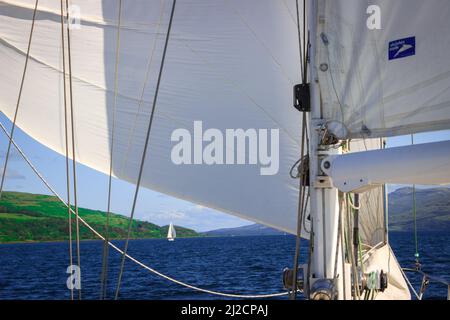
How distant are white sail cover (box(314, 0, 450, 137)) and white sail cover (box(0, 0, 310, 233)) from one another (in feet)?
5.41

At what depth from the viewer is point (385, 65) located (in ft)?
11.1

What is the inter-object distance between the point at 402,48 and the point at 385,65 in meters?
0.13

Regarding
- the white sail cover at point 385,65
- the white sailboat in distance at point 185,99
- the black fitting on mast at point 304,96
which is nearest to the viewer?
the white sail cover at point 385,65

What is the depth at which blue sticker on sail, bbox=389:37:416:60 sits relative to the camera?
328cm

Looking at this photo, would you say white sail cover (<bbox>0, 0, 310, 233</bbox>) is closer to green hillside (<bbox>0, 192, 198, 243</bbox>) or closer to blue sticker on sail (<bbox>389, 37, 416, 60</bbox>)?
blue sticker on sail (<bbox>389, 37, 416, 60</bbox>)

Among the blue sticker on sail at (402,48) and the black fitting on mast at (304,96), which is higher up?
the blue sticker on sail at (402,48)

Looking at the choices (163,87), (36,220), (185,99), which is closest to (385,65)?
(185,99)

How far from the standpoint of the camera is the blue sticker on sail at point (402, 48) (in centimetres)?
328

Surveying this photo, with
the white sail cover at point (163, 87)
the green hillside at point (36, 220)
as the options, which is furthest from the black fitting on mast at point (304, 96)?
the green hillside at point (36, 220)

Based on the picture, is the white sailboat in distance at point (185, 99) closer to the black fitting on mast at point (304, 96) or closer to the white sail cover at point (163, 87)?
the white sail cover at point (163, 87)

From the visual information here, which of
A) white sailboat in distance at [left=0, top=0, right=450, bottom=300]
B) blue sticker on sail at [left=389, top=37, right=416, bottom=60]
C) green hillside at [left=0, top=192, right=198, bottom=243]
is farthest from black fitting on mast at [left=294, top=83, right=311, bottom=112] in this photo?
green hillside at [left=0, top=192, right=198, bottom=243]

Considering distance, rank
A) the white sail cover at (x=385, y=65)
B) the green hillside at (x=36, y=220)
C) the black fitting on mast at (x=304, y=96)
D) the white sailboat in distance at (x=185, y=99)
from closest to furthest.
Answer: the white sail cover at (x=385, y=65) → the black fitting on mast at (x=304, y=96) → the white sailboat in distance at (x=185, y=99) → the green hillside at (x=36, y=220)

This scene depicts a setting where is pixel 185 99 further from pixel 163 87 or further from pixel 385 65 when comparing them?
pixel 385 65

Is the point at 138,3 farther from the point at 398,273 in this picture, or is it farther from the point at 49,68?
the point at 398,273
